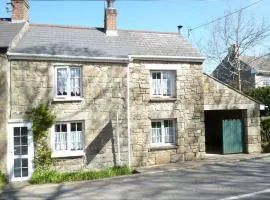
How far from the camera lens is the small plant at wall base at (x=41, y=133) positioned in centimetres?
1532

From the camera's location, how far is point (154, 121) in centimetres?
1777

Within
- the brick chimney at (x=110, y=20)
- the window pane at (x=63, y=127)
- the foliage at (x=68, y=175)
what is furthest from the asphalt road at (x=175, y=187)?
the brick chimney at (x=110, y=20)

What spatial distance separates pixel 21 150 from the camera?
1530cm

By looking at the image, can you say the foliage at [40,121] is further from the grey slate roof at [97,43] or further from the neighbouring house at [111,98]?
the grey slate roof at [97,43]

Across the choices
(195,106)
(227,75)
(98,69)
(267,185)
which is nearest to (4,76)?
(98,69)

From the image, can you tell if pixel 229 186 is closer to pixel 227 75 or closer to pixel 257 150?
→ pixel 257 150

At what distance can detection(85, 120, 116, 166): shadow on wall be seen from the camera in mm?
16219

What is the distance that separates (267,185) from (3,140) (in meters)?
10.1

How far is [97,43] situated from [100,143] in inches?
195

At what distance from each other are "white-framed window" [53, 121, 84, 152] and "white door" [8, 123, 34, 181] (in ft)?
3.61

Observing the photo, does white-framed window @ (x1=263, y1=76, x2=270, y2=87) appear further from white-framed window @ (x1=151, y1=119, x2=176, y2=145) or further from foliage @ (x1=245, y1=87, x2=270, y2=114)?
white-framed window @ (x1=151, y1=119, x2=176, y2=145)

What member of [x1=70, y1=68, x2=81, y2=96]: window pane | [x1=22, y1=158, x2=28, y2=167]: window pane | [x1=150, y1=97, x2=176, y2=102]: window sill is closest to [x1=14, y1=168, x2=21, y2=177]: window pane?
[x1=22, y1=158, x2=28, y2=167]: window pane

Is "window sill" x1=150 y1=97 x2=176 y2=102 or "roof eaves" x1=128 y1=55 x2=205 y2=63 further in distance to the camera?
"window sill" x1=150 y1=97 x2=176 y2=102

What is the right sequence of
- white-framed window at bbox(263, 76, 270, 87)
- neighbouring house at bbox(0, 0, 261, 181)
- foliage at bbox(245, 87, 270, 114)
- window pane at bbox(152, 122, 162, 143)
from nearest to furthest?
neighbouring house at bbox(0, 0, 261, 181), window pane at bbox(152, 122, 162, 143), foliage at bbox(245, 87, 270, 114), white-framed window at bbox(263, 76, 270, 87)
